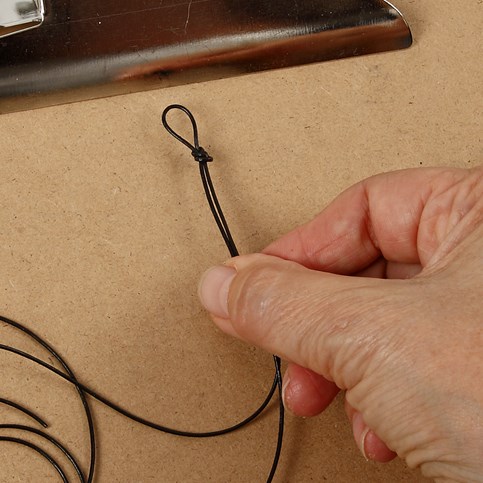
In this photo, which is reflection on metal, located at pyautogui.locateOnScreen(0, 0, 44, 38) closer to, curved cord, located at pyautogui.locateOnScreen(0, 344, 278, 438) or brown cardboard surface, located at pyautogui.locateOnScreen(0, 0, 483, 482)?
brown cardboard surface, located at pyautogui.locateOnScreen(0, 0, 483, 482)

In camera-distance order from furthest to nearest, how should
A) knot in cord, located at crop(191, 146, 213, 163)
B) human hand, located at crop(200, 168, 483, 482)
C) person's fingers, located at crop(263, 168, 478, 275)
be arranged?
knot in cord, located at crop(191, 146, 213, 163) < person's fingers, located at crop(263, 168, 478, 275) < human hand, located at crop(200, 168, 483, 482)

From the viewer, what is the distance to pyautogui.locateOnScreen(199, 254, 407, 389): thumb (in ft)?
1.46

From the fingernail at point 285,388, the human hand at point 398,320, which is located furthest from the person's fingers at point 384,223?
the fingernail at point 285,388

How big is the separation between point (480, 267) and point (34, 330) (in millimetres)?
423

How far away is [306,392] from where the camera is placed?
61cm

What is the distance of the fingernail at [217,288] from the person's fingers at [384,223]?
0.24 ft

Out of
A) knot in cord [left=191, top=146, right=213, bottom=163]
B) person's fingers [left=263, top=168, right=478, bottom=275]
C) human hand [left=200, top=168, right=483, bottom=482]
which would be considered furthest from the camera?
knot in cord [left=191, top=146, right=213, bottom=163]

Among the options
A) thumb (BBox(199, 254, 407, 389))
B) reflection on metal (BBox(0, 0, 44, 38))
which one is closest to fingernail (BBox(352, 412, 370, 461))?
thumb (BBox(199, 254, 407, 389))

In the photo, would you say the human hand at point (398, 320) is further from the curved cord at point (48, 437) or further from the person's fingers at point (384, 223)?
the curved cord at point (48, 437)

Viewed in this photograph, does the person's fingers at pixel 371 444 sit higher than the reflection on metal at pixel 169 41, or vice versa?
the reflection on metal at pixel 169 41

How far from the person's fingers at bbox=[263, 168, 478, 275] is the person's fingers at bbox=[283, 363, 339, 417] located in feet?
0.32

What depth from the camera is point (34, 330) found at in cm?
67

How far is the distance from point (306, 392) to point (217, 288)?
127 mm

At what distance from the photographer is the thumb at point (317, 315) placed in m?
0.44
